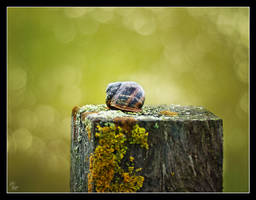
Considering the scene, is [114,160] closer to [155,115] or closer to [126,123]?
[126,123]

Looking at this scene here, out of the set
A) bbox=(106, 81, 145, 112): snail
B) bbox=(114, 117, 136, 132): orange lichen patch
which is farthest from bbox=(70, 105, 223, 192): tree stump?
bbox=(106, 81, 145, 112): snail

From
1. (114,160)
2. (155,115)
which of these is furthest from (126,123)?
(155,115)

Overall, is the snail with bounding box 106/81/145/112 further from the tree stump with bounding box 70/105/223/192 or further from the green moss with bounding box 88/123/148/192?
the green moss with bounding box 88/123/148/192

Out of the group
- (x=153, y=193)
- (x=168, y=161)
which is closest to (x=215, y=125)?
(x=168, y=161)

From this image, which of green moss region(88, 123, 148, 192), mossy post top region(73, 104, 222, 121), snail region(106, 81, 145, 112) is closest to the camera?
green moss region(88, 123, 148, 192)

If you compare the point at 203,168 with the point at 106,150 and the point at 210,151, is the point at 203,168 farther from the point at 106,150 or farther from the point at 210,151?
the point at 106,150

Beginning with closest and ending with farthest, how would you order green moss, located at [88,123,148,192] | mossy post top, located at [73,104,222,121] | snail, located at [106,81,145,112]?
green moss, located at [88,123,148,192] < mossy post top, located at [73,104,222,121] < snail, located at [106,81,145,112]
